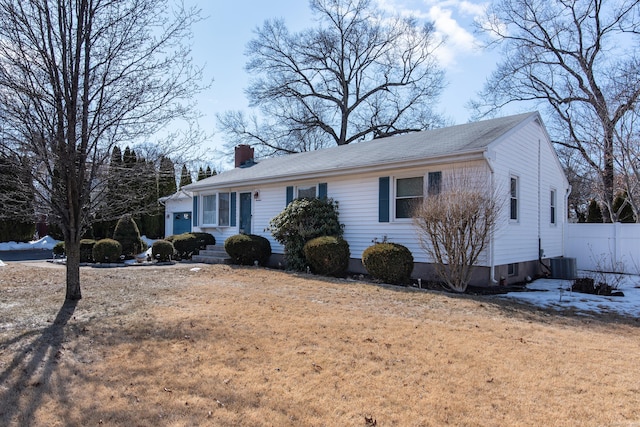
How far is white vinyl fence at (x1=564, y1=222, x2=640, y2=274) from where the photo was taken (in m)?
12.0

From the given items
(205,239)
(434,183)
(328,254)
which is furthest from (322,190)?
(205,239)

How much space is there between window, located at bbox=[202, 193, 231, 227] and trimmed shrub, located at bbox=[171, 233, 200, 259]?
1175 millimetres

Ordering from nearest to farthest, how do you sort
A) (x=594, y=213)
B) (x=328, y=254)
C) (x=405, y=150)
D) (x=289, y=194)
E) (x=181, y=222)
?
(x=328, y=254)
(x=405, y=150)
(x=289, y=194)
(x=594, y=213)
(x=181, y=222)

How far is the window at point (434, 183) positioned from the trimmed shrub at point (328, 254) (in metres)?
2.66

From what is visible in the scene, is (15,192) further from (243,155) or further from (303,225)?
(243,155)

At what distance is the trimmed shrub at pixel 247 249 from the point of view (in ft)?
41.2

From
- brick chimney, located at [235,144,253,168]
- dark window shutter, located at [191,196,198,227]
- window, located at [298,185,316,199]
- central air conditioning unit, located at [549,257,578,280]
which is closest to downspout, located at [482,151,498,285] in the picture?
central air conditioning unit, located at [549,257,578,280]

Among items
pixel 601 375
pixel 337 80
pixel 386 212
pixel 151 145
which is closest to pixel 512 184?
pixel 386 212

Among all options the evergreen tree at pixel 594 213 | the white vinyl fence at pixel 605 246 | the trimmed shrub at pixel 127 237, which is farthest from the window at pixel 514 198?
the evergreen tree at pixel 594 213

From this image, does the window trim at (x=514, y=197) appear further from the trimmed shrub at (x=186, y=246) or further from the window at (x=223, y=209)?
the trimmed shrub at (x=186, y=246)

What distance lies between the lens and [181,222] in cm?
2142

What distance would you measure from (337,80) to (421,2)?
15747 millimetres

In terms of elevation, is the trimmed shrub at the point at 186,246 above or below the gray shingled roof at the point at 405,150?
below

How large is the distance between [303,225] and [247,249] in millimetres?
2265
